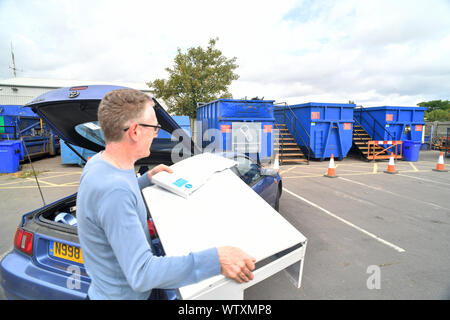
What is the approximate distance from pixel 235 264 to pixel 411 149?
14.5 m

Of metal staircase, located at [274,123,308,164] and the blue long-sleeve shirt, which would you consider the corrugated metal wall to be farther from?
the blue long-sleeve shirt

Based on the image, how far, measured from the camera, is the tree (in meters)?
15.9

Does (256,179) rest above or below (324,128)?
below

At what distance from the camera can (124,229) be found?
87cm

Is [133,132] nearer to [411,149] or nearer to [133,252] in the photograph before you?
[133,252]

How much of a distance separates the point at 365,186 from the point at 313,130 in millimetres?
4918

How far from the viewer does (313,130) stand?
37.7 ft

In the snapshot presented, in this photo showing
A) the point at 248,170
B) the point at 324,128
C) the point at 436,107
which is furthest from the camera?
the point at 436,107

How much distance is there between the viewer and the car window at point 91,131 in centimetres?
248

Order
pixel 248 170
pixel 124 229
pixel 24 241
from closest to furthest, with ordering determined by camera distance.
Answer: pixel 124 229
pixel 24 241
pixel 248 170

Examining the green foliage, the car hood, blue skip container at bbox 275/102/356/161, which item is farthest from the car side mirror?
the green foliage

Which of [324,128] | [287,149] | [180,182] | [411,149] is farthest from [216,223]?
[411,149]
